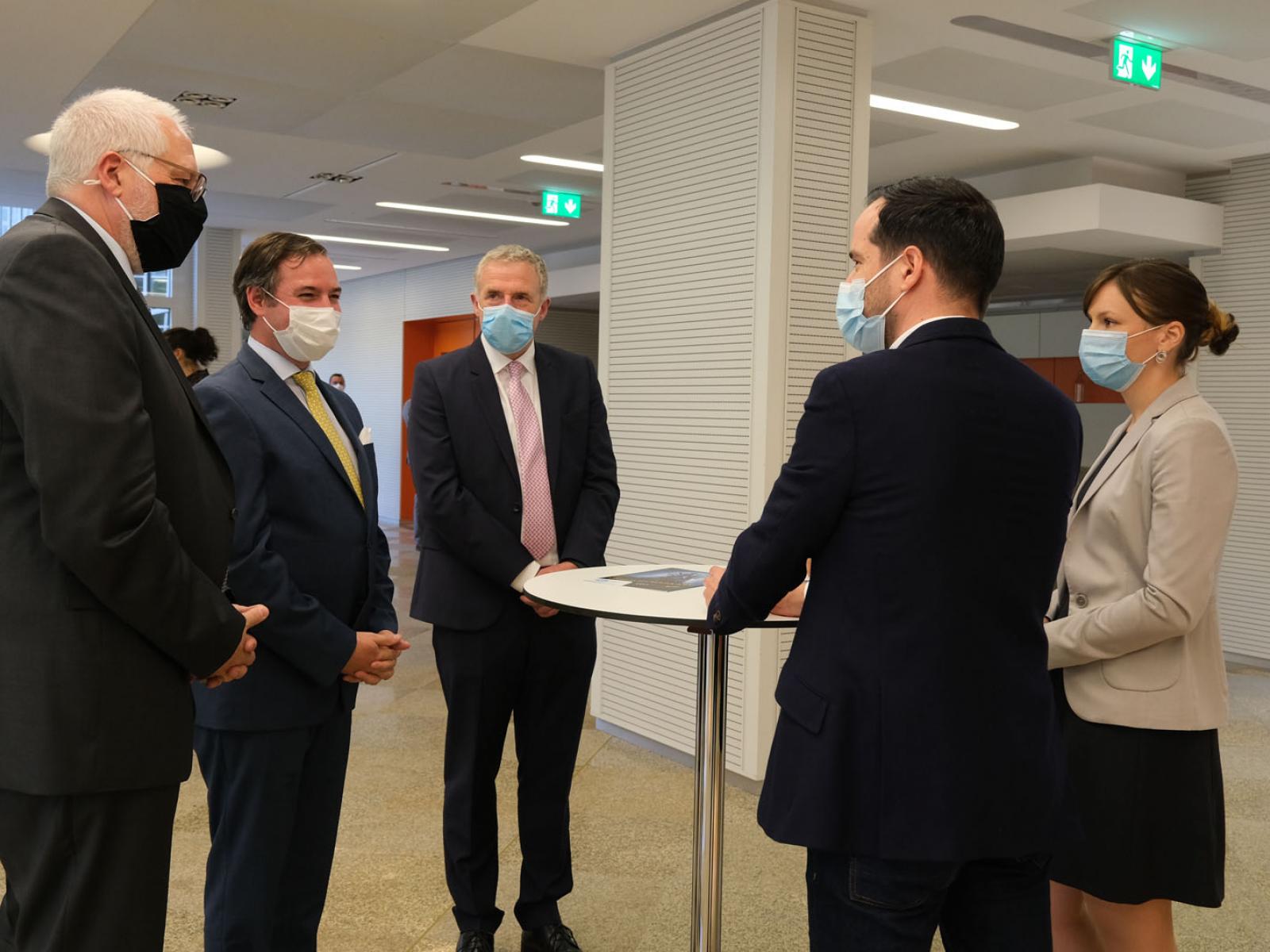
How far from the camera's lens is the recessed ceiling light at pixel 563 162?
8.62 metres

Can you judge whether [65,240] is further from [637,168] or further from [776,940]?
[637,168]

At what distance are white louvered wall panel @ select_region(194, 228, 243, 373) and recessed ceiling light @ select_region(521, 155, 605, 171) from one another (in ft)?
19.1

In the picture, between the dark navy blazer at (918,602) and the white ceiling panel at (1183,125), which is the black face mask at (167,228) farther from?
the white ceiling panel at (1183,125)

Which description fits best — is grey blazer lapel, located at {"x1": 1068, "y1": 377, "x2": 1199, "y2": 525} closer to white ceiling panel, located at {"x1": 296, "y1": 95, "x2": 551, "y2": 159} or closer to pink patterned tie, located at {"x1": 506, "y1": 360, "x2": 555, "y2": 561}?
pink patterned tie, located at {"x1": 506, "y1": 360, "x2": 555, "y2": 561}

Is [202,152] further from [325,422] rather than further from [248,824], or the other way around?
[248,824]

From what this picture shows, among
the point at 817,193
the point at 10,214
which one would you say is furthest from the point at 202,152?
the point at 10,214

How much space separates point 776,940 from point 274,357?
2215 mm

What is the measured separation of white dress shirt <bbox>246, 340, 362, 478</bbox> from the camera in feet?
8.43

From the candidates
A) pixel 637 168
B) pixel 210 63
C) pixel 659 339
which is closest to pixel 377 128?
pixel 210 63

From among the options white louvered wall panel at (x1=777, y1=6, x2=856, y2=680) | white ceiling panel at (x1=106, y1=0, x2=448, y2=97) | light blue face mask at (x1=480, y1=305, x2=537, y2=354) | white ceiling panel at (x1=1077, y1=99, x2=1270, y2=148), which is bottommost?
light blue face mask at (x1=480, y1=305, x2=537, y2=354)

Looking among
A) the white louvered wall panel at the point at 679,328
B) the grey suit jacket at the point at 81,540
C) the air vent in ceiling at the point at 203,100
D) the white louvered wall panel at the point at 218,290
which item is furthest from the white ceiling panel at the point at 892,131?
the white louvered wall panel at the point at 218,290

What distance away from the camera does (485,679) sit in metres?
3.13

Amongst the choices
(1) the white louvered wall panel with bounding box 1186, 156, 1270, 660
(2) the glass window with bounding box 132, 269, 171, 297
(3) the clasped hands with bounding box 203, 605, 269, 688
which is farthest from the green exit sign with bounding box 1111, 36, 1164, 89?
(2) the glass window with bounding box 132, 269, 171, 297

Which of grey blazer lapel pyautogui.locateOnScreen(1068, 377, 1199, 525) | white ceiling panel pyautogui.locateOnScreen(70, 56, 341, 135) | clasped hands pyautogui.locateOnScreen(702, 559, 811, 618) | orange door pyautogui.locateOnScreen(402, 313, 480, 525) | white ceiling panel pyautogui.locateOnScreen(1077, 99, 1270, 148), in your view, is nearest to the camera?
clasped hands pyautogui.locateOnScreen(702, 559, 811, 618)
